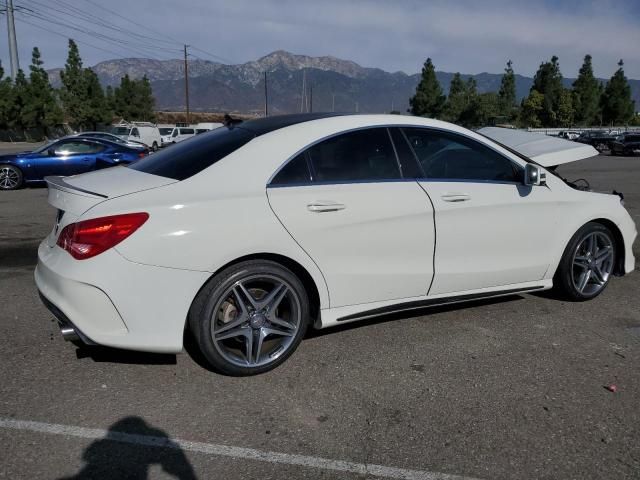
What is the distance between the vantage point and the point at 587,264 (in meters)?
4.76

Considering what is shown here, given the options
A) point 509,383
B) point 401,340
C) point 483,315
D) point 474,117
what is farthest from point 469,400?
point 474,117

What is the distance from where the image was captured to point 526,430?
9.35 ft

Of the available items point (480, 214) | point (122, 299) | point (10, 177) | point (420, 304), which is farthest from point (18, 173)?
point (480, 214)

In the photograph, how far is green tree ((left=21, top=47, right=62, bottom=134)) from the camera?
1997 inches

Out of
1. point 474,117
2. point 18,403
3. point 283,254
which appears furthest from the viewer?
point 474,117

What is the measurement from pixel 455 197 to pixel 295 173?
1.19 m

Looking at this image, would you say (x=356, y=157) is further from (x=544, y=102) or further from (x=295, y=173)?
(x=544, y=102)

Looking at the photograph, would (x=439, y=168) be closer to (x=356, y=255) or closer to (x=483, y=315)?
(x=356, y=255)

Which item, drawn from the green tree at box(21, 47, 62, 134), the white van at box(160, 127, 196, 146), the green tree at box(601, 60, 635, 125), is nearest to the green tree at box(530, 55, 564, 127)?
the green tree at box(601, 60, 635, 125)

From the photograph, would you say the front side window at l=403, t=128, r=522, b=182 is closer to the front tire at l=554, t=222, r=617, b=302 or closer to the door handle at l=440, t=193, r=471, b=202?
the door handle at l=440, t=193, r=471, b=202

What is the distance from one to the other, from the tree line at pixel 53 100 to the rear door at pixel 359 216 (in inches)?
2140

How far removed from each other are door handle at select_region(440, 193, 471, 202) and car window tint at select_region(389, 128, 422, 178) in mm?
236

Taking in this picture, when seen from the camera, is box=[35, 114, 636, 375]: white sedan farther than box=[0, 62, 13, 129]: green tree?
No

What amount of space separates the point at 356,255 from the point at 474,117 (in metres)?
76.6
